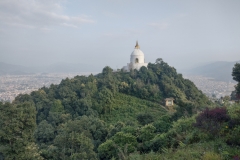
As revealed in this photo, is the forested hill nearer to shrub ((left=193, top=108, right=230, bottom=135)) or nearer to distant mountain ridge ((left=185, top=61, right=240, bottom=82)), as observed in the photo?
shrub ((left=193, top=108, right=230, bottom=135))

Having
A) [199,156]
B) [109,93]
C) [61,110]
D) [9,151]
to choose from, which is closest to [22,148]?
[9,151]

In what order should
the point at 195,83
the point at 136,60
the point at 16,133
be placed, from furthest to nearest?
the point at 195,83
the point at 136,60
the point at 16,133

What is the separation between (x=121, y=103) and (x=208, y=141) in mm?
16835

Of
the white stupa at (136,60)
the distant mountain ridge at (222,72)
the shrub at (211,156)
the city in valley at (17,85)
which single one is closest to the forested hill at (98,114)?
the white stupa at (136,60)

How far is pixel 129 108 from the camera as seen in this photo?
71.1 ft

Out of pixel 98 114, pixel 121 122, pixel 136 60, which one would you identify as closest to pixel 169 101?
pixel 98 114

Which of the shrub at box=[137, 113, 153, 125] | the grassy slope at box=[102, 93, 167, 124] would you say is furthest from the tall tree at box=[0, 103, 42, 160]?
the grassy slope at box=[102, 93, 167, 124]

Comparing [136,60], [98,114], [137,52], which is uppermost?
[137,52]

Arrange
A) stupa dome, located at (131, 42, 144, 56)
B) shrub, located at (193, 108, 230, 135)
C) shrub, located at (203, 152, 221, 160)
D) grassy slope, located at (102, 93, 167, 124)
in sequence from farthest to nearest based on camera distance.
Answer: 1. stupa dome, located at (131, 42, 144, 56)
2. grassy slope, located at (102, 93, 167, 124)
3. shrub, located at (193, 108, 230, 135)
4. shrub, located at (203, 152, 221, 160)

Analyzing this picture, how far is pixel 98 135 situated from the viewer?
51.1 feet

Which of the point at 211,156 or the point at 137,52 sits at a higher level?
the point at 137,52

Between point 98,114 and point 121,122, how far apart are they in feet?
23.3

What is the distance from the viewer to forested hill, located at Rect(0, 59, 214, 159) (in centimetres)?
871

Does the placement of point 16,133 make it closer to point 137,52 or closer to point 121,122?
point 121,122
